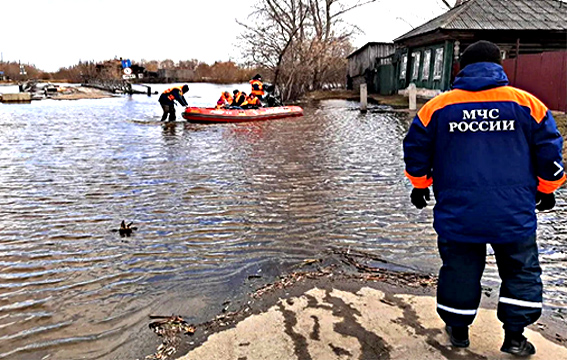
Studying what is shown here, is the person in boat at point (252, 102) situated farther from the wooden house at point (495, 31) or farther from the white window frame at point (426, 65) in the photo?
the white window frame at point (426, 65)

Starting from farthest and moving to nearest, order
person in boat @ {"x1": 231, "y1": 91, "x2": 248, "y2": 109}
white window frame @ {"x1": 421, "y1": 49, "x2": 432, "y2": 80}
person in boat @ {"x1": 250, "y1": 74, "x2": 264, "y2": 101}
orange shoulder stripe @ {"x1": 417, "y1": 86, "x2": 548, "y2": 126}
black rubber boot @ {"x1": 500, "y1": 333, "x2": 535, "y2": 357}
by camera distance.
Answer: white window frame @ {"x1": 421, "y1": 49, "x2": 432, "y2": 80} → person in boat @ {"x1": 231, "y1": 91, "x2": 248, "y2": 109} → person in boat @ {"x1": 250, "y1": 74, "x2": 264, "y2": 101} → black rubber boot @ {"x1": 500, "y1": 333, "x2": 535, "y2": 357} → orange shoulder stripe @ {"x1": 417, "y1": 86, "x2": 548, "y2": 126}

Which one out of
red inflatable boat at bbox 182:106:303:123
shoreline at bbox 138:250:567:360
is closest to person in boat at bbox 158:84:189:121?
red inflatable boat at bbox 182:106:303:123

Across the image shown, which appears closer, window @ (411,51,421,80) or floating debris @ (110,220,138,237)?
floating debris @ (110,220,138,237)

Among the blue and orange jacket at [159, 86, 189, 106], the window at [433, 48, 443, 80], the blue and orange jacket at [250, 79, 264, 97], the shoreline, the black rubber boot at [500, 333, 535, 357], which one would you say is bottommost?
the shoreline

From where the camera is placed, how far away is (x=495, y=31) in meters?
21.8

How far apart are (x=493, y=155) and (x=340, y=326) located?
1.46 metres

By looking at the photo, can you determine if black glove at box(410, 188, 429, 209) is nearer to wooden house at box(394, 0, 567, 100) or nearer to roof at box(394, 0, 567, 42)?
wooden house at box(394, 0, 567, 100)

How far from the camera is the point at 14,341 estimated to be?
3.46m

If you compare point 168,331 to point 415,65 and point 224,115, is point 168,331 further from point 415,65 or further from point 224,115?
point 415,65

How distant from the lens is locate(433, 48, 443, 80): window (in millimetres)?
23203

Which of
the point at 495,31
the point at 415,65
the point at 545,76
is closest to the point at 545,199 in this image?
the point at 545,76

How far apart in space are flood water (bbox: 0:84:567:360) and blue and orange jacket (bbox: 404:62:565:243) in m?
1.33

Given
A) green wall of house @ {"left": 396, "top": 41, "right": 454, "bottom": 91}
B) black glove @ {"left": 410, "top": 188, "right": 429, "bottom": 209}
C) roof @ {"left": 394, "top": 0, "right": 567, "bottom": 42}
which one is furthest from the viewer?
green wall of house @ {"left": 396, "top": 41, "right": 454, "bottom": 91}

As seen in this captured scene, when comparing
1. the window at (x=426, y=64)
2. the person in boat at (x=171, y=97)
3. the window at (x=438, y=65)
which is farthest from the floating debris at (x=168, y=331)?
the window at (x=426, y=64)
